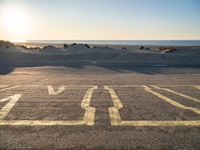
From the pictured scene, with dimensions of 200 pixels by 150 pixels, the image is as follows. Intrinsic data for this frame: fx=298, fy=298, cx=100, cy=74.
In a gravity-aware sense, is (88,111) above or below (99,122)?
below

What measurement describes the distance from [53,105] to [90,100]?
1.27 meters

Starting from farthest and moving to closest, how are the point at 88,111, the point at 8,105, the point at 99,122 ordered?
the point at 8,105, the point at 88,111, the point at 99,122

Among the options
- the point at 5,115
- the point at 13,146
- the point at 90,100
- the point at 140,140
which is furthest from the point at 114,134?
the point at 90,100

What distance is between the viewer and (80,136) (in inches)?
211

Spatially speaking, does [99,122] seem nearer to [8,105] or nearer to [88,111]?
[88,111]

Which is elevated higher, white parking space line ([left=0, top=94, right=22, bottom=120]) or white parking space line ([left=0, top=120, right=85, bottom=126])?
white parking space line ([left=0, top=120, right=85, bottom=126])

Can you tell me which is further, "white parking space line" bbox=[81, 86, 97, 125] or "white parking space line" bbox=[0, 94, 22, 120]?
"white parking space line" bbox=[0, 94, 22, 120]

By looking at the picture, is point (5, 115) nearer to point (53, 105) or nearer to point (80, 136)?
point (53, 105)

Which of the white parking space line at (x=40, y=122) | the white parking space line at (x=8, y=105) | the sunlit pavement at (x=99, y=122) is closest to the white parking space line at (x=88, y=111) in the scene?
the sunlit pavement at (x=99, y=122)

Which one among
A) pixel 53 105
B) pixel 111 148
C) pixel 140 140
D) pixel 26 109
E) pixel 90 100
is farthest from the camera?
pixel 90 100

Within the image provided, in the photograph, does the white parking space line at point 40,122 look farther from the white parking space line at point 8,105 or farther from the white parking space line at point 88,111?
the white parking space line at point 8,105

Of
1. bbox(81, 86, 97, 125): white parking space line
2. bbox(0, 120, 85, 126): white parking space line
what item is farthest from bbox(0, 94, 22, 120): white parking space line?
bbox(81, 86, 97, 125): white parking space line

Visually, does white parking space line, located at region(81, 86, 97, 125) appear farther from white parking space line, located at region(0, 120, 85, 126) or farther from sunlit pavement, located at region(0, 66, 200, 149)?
white parking space line, located at region(0, 120, 85, 126)

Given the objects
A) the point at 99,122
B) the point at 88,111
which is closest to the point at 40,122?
the point at 99,122
